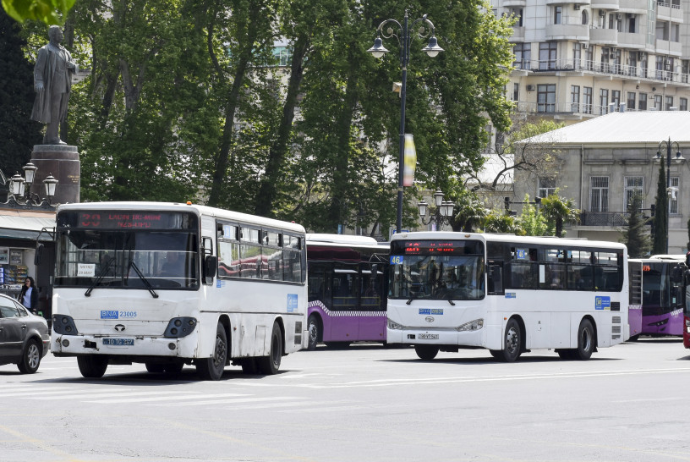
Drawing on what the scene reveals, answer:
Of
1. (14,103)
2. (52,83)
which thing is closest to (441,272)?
(52,83)

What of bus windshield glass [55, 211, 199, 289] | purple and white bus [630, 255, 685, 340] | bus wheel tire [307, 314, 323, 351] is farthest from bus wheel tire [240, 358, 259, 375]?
purple and white bus [630, 255, 685, 340]

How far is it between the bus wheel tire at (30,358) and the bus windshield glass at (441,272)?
9160mm

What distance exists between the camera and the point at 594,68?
432 feet

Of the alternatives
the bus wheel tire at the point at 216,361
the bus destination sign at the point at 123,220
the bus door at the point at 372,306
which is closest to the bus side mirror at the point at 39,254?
the bus destination sign at the point at 123,220

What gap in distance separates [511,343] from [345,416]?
49.0ft

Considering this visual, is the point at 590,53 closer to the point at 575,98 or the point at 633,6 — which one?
the point at 575,98

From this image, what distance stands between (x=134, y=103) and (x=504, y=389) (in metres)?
34.1

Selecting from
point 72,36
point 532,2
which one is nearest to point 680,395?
point 72,36

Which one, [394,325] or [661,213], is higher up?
[661,213]

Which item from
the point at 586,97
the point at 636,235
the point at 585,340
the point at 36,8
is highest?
the point at 586,97

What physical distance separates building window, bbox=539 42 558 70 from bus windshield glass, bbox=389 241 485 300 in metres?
105

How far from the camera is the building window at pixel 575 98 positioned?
132 m

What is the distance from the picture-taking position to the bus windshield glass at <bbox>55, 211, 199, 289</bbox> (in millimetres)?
20234

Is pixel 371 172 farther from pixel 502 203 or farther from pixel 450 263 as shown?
pixel 502 203
